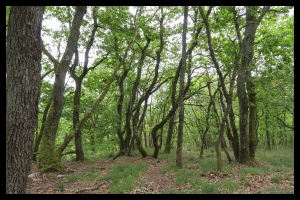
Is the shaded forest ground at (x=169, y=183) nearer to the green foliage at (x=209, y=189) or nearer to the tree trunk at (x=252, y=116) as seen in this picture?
the green foliage at (x=209, y=189)

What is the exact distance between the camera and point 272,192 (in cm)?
614

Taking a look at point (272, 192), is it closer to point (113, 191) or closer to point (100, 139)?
point (113, 191)

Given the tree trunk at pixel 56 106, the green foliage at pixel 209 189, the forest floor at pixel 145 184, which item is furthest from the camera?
the tree trunk at pixel 56 106

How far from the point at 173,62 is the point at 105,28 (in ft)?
23.7

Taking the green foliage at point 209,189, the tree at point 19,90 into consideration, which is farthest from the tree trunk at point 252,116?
the tree at point 19,90

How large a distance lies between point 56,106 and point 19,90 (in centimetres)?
654

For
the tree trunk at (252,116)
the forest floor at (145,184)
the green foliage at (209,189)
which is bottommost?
the forest floor at (145,184)

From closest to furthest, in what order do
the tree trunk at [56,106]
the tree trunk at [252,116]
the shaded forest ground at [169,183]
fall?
the shaded forest ground at [169,183] → the tree trunk at [56,106] → the tree trunk at [252,116]

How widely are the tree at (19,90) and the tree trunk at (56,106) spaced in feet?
18.7

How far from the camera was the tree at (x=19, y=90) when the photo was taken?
3662mm

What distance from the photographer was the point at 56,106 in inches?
388

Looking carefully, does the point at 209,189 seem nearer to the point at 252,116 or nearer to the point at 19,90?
the point at 19,90

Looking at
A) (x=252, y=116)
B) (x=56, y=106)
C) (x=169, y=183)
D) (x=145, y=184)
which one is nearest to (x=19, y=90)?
(x=145, y=184)
